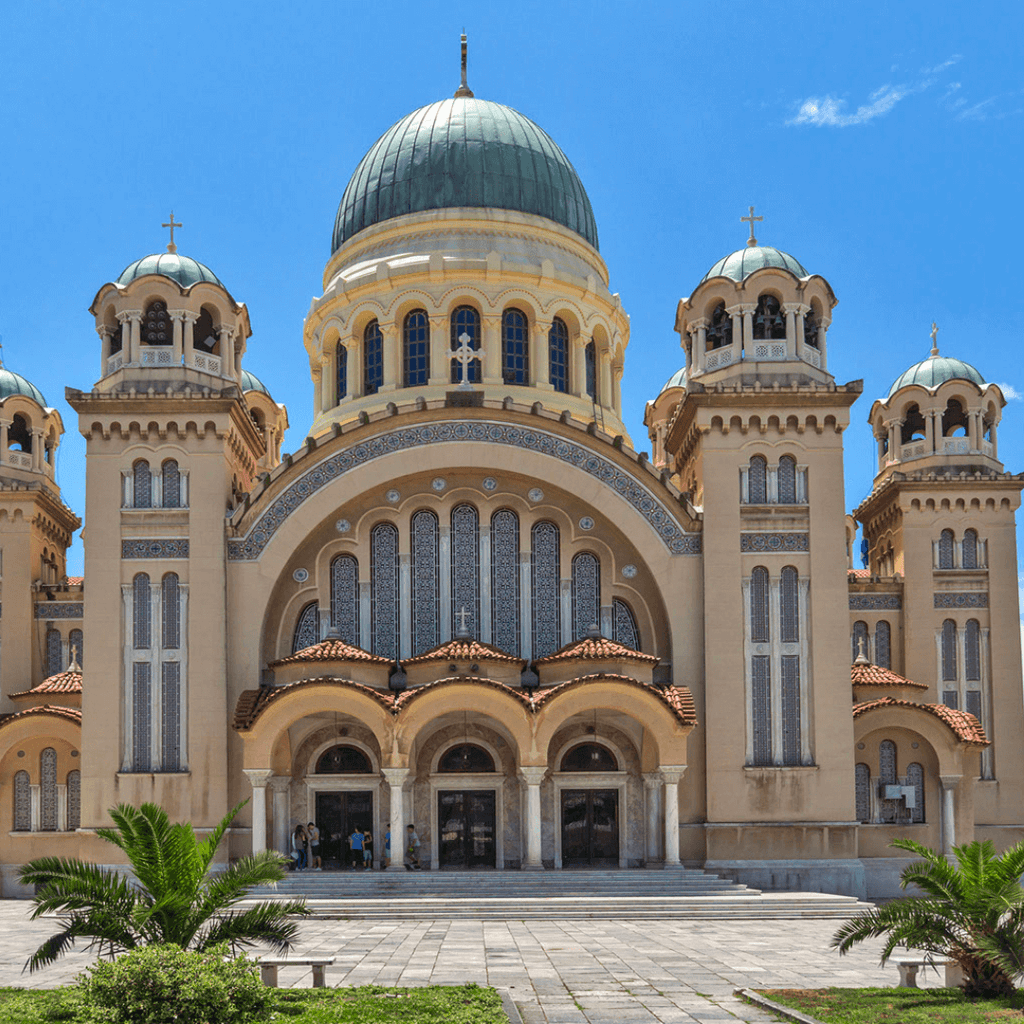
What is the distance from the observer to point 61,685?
116 ft

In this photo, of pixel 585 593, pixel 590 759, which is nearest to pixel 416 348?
pixel 585 593

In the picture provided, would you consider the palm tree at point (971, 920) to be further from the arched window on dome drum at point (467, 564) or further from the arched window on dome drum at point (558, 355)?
the arched window on dome drum at point (558, 355)

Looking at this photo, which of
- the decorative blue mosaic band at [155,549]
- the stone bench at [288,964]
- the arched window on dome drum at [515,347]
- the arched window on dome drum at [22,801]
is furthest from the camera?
the arched window on dome drum at [515,347]

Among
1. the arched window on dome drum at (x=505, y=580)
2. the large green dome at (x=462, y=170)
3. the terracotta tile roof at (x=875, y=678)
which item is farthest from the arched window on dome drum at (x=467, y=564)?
the large green dome at (x=462, y=170)

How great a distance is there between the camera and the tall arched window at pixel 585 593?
3441cm

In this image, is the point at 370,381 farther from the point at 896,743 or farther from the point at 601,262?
the point at 896,743

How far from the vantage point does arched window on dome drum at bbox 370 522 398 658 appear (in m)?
34.3

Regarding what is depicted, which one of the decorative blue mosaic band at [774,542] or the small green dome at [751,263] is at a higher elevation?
the small green dome at [751,263]

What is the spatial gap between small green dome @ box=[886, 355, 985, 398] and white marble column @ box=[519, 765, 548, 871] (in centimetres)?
1638

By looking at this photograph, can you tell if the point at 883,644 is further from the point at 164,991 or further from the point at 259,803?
the point at 164,991

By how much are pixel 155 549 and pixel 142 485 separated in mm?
1604

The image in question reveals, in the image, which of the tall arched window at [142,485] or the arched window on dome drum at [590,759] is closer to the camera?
the tall arched window at [142,485]

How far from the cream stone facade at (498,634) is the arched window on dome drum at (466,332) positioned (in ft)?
3.19

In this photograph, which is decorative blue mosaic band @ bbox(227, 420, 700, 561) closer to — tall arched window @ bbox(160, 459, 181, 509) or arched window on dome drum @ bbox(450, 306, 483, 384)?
tall arched window @ bbox(160, 459, 181, 509)
